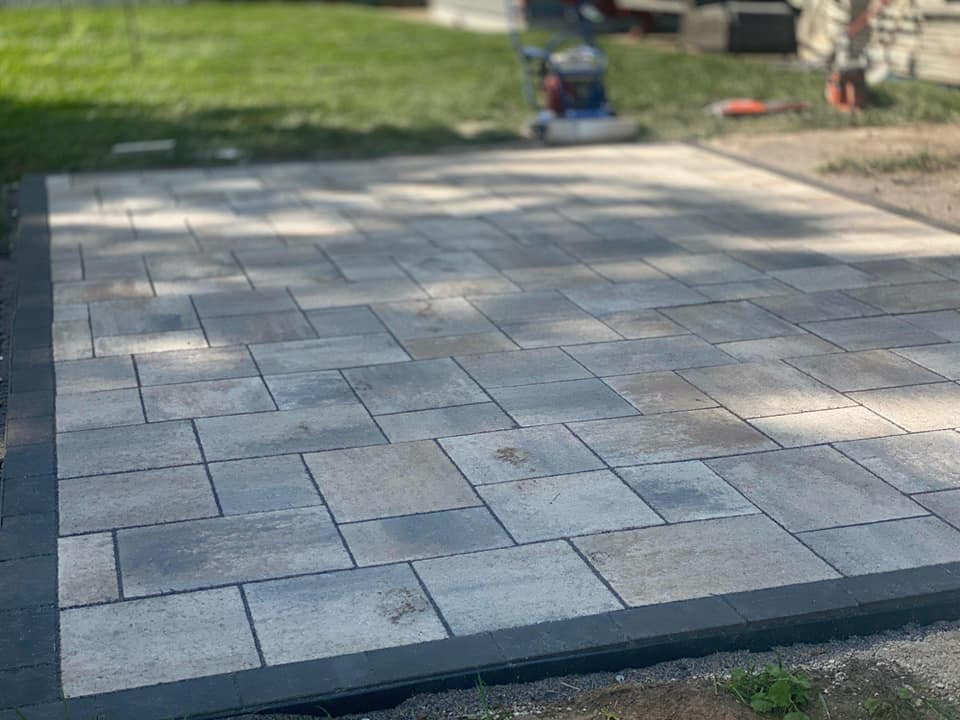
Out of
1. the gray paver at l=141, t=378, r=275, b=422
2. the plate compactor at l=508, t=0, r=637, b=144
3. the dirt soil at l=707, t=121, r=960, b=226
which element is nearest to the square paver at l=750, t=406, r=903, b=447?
the gray paver at l=141, t=378, r=275, b=422

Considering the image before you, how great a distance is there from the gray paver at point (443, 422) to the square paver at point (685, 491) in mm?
643

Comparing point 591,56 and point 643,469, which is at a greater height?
point 591,56

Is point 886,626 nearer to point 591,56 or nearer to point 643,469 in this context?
point 643,469

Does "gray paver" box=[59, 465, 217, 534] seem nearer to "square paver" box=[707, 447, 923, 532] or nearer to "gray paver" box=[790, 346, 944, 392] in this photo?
"square paver" box=[707, 447, 923, 532]

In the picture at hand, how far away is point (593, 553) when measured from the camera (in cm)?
376

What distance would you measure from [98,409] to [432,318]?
1.70 meters

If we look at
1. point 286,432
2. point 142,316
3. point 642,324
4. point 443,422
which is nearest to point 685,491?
point 443,422

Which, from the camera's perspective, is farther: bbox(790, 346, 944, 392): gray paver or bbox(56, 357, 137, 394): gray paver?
bbox(56, 357, 137, 394): gray paver

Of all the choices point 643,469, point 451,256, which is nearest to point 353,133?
point 451,256

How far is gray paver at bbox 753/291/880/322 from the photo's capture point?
5.95m

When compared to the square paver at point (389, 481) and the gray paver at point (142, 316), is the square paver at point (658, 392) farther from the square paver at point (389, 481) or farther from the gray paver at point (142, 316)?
the gray paver at point (142, 316)

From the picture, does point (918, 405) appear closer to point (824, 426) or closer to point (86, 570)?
point (824, 426)

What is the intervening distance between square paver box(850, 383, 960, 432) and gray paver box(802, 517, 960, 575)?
802 mm

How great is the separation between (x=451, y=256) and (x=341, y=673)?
424 cm
